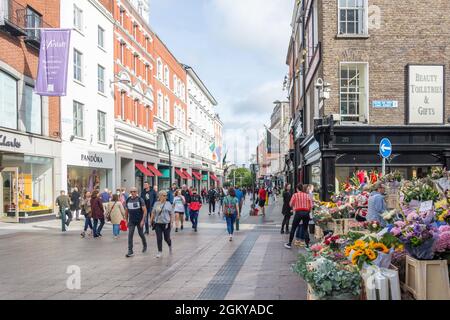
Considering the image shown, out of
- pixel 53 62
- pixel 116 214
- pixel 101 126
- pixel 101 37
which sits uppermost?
pixel 101 37

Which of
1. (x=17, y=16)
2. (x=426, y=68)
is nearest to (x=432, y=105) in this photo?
(x=426, y=68)

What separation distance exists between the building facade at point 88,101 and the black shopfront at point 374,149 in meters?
13.5

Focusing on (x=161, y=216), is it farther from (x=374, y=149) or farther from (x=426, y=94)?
(x=426, y=94)

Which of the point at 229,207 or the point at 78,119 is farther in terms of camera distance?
the point at 78,119

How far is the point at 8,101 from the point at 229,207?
1199 centimetres

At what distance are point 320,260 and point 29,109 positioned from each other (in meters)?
20.8

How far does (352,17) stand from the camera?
20984mm

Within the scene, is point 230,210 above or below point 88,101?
below

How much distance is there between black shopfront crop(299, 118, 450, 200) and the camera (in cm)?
2031

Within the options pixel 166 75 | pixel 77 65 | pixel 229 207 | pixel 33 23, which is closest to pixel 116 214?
pixel 229 207

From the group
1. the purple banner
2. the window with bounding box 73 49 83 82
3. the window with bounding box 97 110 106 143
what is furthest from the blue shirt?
the window with bounding box 97 110 106 143

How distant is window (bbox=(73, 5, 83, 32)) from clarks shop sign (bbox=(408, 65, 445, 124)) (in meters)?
17.9

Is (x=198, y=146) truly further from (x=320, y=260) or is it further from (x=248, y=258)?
(x=320, y=260)

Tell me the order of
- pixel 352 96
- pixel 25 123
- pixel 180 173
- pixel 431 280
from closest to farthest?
1. pixel 431 280
2. pixel 352 96
3. pixel 25 123
4. pixel 180 173
